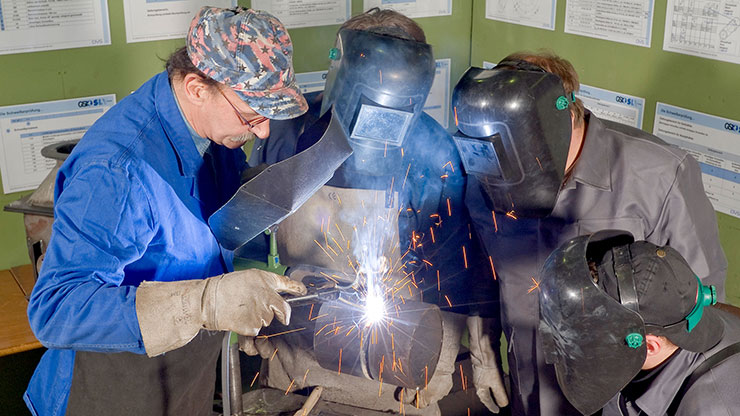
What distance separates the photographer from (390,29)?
2.28m

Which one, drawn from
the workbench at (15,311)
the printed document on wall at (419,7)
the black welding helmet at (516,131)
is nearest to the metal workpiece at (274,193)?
the black welding helmet at (516,131)

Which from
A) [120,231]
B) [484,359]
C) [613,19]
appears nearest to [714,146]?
[613,19]

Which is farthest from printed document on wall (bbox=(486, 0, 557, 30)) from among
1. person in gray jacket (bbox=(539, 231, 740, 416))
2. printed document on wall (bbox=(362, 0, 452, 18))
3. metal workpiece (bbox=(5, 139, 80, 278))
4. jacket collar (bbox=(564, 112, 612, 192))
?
metal workpiece (bbox=(5, 139, 80, 278))

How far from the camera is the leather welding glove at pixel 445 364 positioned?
2.65 m

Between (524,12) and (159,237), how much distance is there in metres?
2.26

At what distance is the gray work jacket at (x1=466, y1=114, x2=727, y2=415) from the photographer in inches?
76.9

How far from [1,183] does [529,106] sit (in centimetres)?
219

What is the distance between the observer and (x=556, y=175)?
75.4 inches

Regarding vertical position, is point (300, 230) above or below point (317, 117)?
below

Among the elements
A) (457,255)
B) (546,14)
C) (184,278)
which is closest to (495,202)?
(457,255)

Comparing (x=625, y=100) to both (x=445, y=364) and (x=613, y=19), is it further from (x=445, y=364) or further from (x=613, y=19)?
(x=445, y=364)

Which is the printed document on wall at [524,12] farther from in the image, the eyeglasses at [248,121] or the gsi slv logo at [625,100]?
the eyeglasses at [248,121]

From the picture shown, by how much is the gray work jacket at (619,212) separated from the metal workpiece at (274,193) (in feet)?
1.94

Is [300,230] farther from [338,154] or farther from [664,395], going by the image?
[664,395]
